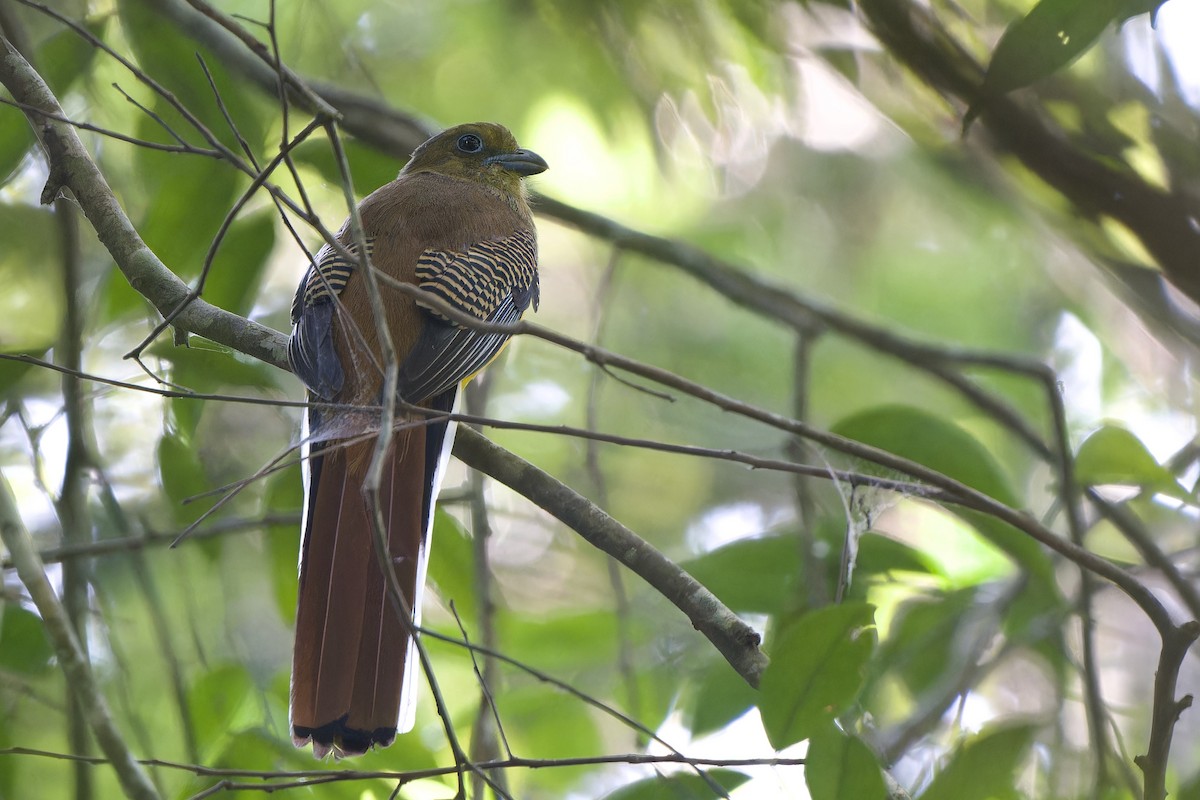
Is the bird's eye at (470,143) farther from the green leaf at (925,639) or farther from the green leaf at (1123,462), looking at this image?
the green leaf at (1123,462)

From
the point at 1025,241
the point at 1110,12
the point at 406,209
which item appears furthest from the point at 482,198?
the point at 1025,241

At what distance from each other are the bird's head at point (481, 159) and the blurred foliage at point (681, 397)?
0.67ft

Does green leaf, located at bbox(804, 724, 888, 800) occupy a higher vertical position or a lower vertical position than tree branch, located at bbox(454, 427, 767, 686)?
lower

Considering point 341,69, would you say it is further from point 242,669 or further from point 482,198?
point 242,669

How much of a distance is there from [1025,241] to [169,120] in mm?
3548

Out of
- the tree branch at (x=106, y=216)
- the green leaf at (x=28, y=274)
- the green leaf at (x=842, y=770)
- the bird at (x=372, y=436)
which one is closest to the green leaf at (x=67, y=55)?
the tree branch at (x=106, y=216)

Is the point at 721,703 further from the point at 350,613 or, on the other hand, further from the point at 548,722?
the point at 350,613

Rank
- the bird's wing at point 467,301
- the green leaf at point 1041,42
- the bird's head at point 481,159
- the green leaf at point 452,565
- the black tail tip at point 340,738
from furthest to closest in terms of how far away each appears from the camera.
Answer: the bird's head at point 481,159
the green leaf at point 452,565
the bird's wing at point 467,301
the black tail tip at point 340,738
the green leaf at point 1041,42

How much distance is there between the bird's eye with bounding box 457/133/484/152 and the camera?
3807 millimetres

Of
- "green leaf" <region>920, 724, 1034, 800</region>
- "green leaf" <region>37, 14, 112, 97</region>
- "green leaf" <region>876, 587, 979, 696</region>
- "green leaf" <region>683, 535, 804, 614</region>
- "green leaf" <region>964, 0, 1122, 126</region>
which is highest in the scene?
"green leaf" <region>37, 14, 112, 97</region>

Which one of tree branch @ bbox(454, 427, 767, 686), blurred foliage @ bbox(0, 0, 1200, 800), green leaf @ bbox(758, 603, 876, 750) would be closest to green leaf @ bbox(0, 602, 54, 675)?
blurred foliage @ bbox(0, 0, 1200, 800)

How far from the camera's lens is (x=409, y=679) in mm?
2152

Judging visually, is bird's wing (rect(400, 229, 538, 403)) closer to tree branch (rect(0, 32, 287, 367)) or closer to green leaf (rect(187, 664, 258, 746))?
tree branch (rect(0, 32, 287, 367))

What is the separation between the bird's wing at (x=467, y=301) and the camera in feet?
7.94
